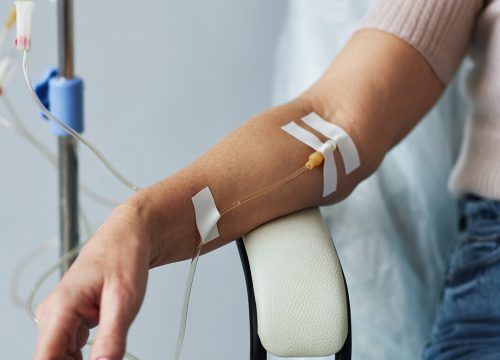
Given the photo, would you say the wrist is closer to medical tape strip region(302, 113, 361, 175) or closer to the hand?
the hand

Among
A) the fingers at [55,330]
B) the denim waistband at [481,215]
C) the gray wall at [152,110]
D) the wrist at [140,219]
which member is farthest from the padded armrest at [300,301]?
the gray wall at [152,110]

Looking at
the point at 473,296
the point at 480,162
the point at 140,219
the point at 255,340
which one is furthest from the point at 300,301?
the point at 480,162

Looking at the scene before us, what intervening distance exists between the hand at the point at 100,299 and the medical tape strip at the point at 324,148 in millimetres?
311

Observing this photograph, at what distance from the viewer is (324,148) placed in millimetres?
1021

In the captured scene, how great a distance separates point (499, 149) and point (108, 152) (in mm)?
1102

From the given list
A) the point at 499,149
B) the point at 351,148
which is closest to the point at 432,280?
the point at 499,149

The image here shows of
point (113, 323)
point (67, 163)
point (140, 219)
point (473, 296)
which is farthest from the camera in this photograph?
point (67, 163)

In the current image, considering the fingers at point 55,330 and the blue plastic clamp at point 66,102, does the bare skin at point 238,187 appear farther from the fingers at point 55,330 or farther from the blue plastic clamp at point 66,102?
the blue plastic clamp at point 66,102

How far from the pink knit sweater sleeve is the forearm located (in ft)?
0.05

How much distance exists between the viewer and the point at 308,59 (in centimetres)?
145

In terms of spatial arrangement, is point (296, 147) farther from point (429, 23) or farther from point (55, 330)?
point (55, 330)

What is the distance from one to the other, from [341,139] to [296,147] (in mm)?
65

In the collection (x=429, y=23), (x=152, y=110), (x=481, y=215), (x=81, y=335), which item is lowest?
(x=152, y=110)

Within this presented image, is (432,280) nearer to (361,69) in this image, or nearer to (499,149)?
(499,149)
